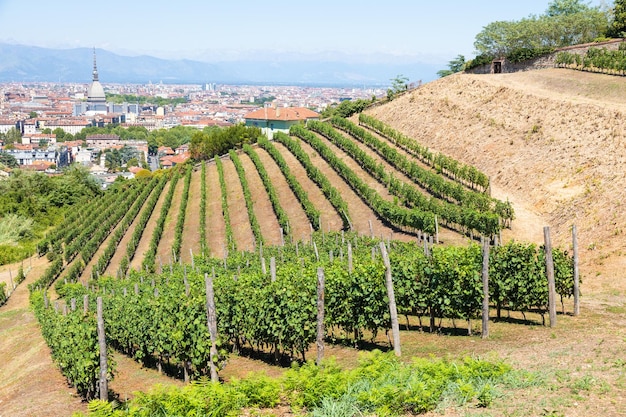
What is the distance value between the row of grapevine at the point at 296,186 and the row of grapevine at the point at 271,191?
4.48 feet

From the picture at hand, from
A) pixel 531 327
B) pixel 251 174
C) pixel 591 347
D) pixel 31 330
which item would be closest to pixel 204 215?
pixel 251 174

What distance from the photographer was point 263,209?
1778 inches

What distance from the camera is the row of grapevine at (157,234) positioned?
37784 mm

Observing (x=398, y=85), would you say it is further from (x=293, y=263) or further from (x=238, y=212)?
(x=293, y=263)

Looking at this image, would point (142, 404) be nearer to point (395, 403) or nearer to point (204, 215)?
point (395, 403)

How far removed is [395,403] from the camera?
10.2 metres

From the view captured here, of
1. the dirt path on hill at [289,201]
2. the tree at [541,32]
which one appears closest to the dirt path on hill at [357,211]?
the dirt path on hill at [289,201]

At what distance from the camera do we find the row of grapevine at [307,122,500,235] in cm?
2936

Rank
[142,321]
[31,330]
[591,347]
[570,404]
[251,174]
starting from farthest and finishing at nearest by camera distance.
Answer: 1. [251,174]
2. [31,330]
3. [142,321]
4. [591,347]
5. [570,404]

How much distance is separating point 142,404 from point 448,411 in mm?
5049

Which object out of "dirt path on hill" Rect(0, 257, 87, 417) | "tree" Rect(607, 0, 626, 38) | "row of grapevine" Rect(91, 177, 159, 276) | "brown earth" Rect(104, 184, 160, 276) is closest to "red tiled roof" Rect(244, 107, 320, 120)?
"row of grapevine" Rect(91, 177, 159, 276)

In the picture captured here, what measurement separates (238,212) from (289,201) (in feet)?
12.5

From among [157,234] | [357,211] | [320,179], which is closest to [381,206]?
[357,211]

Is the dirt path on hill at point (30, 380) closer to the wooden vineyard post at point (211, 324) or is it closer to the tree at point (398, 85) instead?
the wooden vineyard post at point (211, 324)
